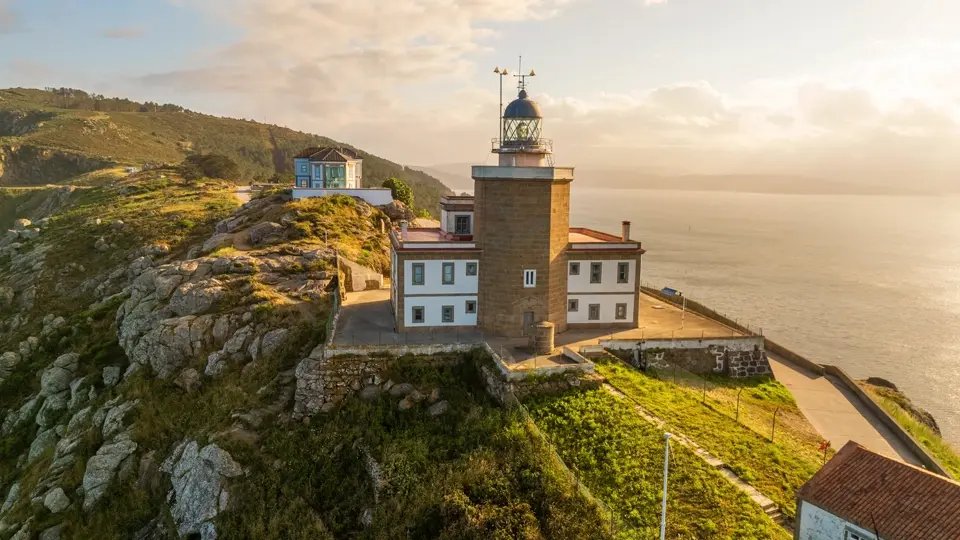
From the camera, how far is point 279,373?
2442cm

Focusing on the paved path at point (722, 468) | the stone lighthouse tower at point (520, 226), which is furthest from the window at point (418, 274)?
the paved path at point (722, 468)

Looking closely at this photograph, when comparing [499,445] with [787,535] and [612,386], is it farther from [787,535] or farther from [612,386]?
[787,535]

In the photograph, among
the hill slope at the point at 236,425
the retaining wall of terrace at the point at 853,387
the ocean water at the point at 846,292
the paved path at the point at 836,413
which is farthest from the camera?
the ocean water at the point at 846,292

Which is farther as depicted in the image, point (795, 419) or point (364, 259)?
point (364, 259)

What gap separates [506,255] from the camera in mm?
26000

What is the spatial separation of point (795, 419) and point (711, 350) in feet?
14.1

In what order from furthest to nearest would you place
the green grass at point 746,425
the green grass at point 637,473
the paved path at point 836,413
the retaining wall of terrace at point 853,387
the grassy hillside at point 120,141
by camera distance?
the grassy hillside at point 120,141, the paved path at point 836,413, the retaining wall of terrace at point 853,387, the green grass at point 746,425, the green grass at point 637,473

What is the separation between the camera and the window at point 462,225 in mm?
31484

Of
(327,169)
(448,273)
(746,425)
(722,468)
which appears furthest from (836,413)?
(327,169)

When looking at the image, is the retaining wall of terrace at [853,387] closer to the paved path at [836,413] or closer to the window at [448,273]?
the paved path at [836,413]

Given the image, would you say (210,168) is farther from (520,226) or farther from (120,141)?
(520,226)

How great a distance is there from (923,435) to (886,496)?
20.7 m

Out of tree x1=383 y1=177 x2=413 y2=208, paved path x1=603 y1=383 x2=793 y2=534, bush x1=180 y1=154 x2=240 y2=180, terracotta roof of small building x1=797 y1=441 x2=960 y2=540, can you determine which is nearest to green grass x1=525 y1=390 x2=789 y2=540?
paved path x1=603 y1=383 x2=793 y2=534

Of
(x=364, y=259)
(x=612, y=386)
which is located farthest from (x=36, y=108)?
(x=612, y=386)
